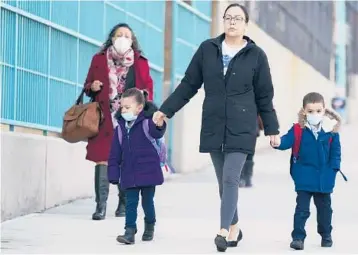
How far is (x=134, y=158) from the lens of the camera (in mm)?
10000

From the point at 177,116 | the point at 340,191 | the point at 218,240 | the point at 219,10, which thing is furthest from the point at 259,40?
the point at 218,240

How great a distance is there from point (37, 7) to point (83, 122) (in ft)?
4.30

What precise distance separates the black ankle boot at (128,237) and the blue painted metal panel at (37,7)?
108 inches

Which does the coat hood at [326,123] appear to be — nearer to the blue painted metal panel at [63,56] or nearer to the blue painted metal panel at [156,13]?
the blue painted metal panel at [63,56]

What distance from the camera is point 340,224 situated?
11.9 metres

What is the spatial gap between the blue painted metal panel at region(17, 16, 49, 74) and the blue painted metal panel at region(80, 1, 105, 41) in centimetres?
154

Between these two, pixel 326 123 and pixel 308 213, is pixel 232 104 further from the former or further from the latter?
pixel 308 213

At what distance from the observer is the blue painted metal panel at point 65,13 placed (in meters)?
12.8

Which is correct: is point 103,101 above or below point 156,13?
below

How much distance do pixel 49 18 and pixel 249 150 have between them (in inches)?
147

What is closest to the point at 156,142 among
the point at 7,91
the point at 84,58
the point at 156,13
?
the point at 7,91

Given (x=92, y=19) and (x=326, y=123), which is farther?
(x=92, y=19)

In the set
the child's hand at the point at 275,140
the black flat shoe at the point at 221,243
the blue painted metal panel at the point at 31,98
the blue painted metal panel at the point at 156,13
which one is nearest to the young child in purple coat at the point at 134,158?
the black flat shoe at the point at 221,243

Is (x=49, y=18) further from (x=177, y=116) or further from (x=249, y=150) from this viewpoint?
(x=177, y=116)
